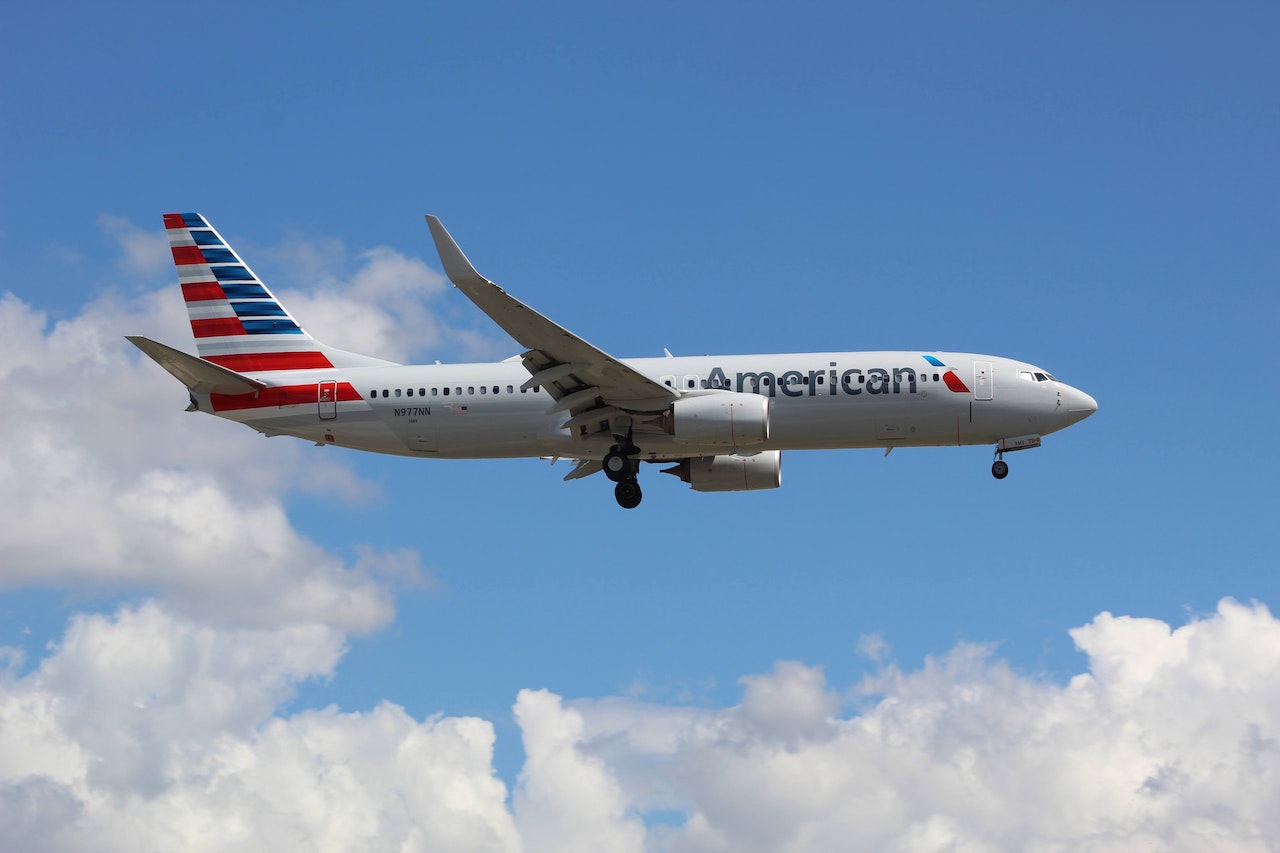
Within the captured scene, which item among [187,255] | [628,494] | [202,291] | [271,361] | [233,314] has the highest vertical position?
[187,255]

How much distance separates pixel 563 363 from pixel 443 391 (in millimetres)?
4732

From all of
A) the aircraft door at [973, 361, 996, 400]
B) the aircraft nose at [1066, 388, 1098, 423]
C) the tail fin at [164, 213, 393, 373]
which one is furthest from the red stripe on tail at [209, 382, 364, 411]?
the aircraft nose at [1066, 388, 1098, 423]

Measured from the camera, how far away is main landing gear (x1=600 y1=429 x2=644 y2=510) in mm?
47281

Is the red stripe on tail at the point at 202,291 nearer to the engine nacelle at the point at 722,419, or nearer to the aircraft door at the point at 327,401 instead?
the aircraft door at the point at 327,401

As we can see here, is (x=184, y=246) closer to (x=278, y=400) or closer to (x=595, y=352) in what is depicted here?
(x=278, y=400)

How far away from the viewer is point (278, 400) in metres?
48.1

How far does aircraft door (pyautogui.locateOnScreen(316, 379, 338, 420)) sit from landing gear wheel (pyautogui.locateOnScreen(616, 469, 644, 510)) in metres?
9.38

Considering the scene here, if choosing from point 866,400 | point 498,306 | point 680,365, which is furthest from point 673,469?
point 498,306

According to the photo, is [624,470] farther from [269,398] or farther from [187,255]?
[187,255]

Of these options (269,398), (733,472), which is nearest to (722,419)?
(733,472)

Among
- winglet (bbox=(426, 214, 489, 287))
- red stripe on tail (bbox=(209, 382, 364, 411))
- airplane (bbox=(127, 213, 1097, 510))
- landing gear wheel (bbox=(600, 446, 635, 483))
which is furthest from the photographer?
A: red stripe on tail (bbox=(209, 382, 364, 411))

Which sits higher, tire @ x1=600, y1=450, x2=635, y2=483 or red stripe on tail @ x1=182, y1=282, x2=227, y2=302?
red stripe on tail @ x1=182, y1=282, x2=227, y2=302

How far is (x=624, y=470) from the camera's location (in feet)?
156

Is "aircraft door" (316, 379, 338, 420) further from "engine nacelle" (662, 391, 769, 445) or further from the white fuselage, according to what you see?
"engine nacelle" (662, 391, 769, 445)
